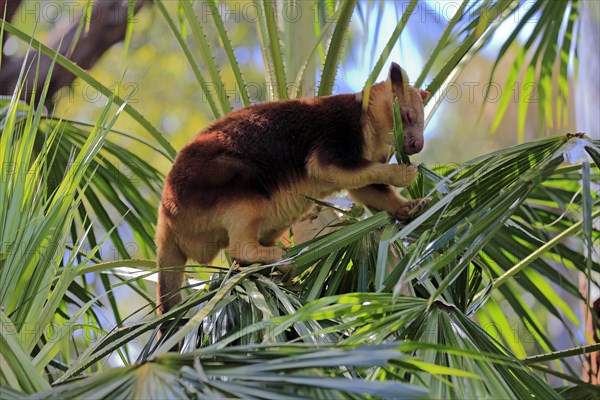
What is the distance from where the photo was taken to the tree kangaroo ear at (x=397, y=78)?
3.82m

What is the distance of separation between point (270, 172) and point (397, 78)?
721 mm

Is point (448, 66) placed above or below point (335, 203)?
above

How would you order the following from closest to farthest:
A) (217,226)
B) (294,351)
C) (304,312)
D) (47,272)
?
(294,351)
(304,312)
(47,272)
(217,226)

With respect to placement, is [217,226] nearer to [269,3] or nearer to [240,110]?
[240,110]

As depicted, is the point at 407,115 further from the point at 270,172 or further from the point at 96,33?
the point at 96,33

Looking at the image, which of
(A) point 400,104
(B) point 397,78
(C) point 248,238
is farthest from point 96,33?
(C) point 248,238

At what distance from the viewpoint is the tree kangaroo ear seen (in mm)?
3818

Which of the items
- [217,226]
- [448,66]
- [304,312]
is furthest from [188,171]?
[304,312]

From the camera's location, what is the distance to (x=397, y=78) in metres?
3.83

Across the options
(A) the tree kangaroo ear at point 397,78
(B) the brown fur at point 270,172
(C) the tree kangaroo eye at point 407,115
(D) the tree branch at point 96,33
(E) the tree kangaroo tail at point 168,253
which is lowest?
(E) the tree kangaroo tail at point 168,253

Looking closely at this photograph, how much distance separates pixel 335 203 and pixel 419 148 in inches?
18.6

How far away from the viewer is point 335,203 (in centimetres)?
385

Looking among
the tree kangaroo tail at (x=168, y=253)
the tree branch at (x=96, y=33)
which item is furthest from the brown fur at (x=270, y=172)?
the tree branch at (x=96, y=33)

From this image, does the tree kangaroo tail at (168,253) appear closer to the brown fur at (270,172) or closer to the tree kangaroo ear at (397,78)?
the brown fur at (270,172)
